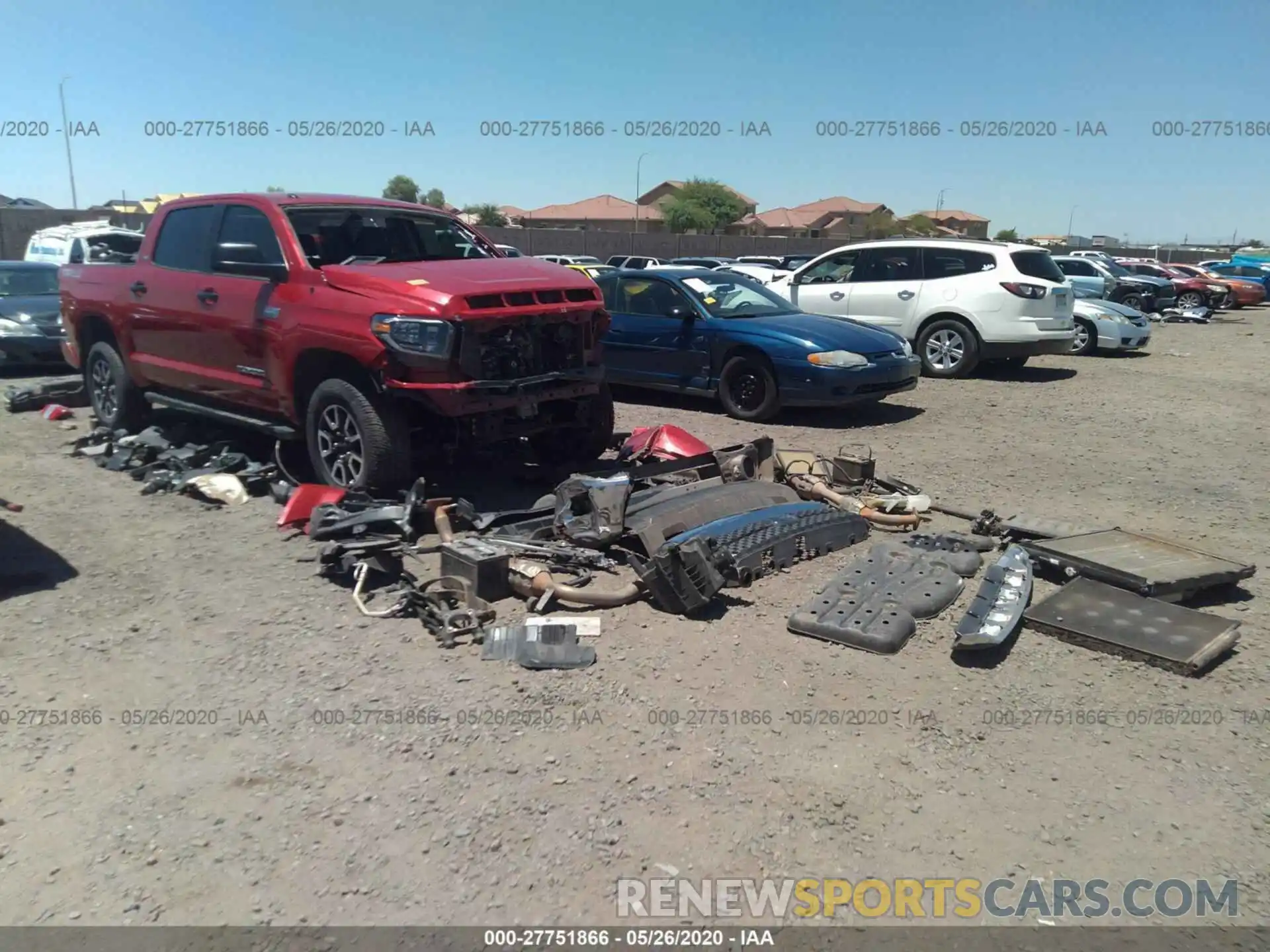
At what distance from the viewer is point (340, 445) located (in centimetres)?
606

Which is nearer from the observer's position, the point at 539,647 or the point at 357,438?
the point at 539,647

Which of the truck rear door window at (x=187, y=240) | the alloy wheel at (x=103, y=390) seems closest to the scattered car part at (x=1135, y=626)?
the truck rear door window at (x=187, y=240)

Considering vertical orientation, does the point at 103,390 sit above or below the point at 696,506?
above

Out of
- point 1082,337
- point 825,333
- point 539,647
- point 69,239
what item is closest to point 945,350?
point 825,333

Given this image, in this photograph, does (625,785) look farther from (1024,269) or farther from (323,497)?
(1024,269)

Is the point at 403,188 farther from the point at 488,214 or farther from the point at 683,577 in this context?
the point at 683,577


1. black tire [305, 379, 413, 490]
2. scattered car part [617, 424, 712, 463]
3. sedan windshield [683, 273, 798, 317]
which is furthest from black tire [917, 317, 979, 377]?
black tire [305, 379, 413, 490]

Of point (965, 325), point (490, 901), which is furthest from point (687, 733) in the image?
point (965, 325)

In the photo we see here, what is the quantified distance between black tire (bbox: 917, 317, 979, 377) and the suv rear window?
3.56 ft

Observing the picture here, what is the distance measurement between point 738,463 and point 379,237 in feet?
10.0

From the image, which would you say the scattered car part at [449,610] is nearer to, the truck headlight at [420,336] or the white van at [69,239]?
the truck headlight at [420,336]

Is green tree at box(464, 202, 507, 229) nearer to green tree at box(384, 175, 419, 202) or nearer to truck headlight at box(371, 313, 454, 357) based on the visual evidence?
green tree at box(384, 175, 419, 202)

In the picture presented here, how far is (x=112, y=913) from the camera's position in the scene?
8.79ft

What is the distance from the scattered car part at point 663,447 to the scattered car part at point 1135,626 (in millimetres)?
2978
